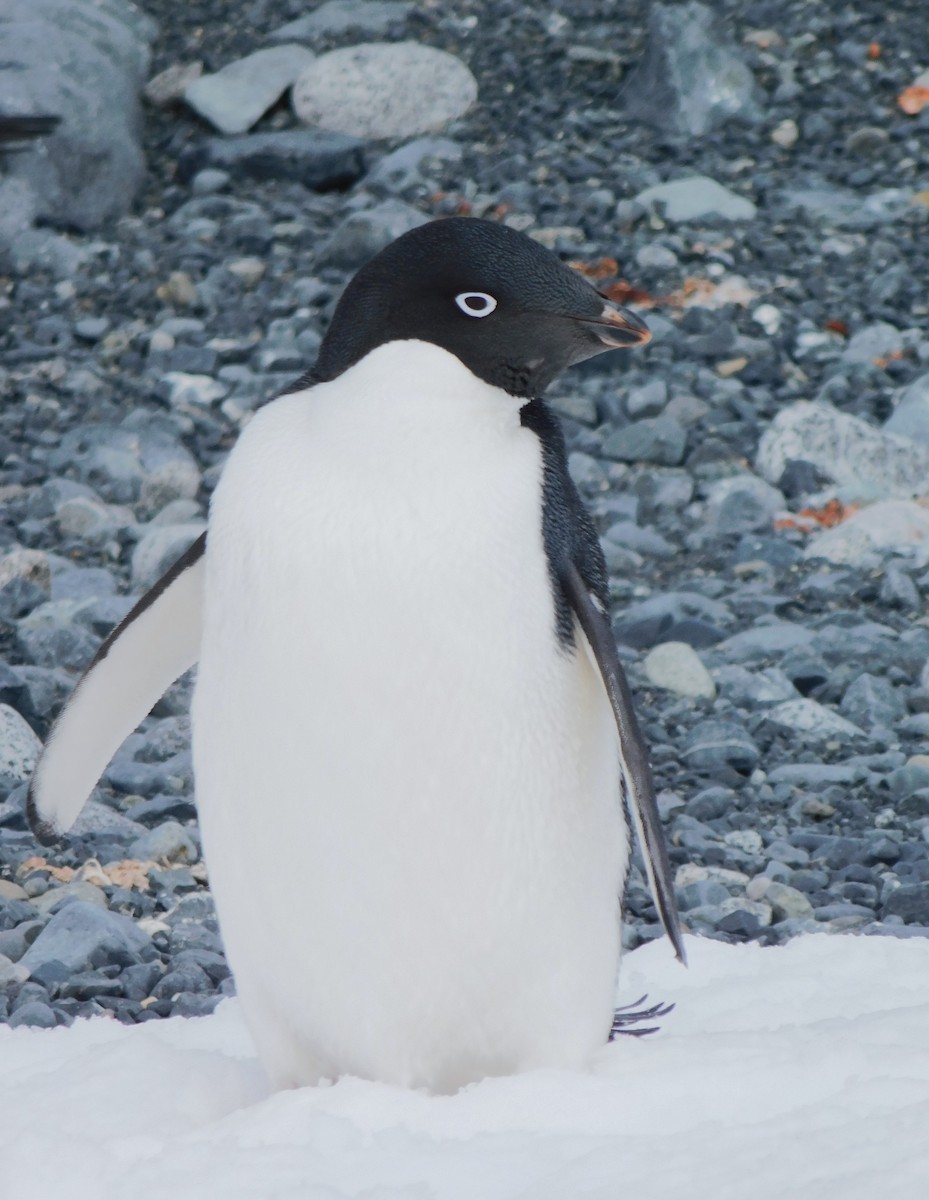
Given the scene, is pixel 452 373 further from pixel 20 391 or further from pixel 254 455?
pixel 20 391

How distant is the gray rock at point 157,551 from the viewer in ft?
13.2

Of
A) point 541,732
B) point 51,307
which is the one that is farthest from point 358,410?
point 51,307

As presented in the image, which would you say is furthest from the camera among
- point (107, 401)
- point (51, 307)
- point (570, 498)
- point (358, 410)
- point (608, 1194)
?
point (51, 307)

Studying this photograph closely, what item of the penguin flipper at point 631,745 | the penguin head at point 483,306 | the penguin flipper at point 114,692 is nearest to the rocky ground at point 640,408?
the penguin flipper at point 114,692

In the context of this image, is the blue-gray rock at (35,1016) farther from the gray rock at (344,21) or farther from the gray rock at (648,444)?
the gray rock at (344,21)

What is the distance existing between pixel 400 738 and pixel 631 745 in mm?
228

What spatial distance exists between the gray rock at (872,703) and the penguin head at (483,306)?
6.41 ft

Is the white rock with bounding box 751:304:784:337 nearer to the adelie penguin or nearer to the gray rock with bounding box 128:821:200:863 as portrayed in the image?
the gray rock with bounding box 128:821:200:863

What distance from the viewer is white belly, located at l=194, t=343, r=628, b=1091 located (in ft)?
5.77

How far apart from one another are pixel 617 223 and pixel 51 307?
1.73 meters

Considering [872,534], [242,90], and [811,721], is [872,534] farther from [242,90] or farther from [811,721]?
[242,90]

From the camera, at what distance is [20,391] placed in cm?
507

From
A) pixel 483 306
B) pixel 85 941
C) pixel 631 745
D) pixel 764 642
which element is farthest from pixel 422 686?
pixel 764 642

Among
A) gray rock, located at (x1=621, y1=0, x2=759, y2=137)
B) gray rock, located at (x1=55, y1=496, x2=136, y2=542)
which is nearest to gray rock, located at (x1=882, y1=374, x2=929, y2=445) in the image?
gray rock, located at (x1=621, y1=0, x2=759, y2=137)
